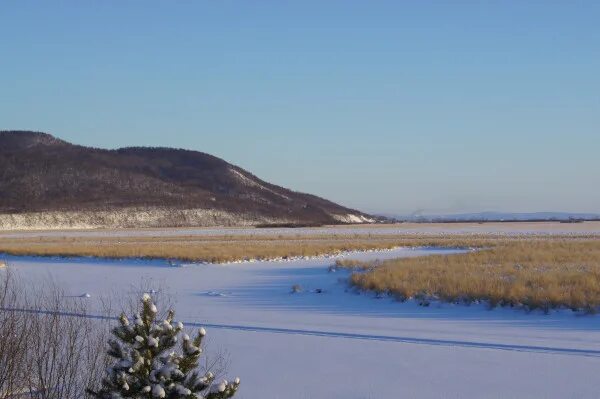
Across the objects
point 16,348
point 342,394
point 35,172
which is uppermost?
point 35,172

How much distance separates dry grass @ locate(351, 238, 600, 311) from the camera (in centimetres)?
→ 1606

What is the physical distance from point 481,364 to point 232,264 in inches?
807

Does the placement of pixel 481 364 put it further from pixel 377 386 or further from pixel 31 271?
pixel 31 271

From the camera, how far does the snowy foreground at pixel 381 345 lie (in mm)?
9219

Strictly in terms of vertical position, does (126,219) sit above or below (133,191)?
below

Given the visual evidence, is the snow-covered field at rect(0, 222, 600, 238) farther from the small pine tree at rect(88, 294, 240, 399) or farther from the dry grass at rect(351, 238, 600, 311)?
the small pine tree at rect(88, 294, 240, 399)

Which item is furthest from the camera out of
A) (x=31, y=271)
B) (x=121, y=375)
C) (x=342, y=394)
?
(x=31, y=271)

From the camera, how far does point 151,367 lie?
5.28m

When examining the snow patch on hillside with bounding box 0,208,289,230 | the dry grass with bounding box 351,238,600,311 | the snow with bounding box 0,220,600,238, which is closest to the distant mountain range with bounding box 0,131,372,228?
the snow patch on hillside with bounding box 0,208,289,230

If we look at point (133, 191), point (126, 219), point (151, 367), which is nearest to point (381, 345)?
point (151, 367)

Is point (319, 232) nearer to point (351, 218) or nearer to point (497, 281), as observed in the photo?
point (497, 281)

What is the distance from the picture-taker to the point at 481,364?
10.5m

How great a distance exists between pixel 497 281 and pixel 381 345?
7476 mm

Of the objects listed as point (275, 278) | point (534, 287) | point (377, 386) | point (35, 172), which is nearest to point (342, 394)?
point (377, 386)
